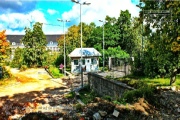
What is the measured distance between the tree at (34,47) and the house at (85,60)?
26.7 feet

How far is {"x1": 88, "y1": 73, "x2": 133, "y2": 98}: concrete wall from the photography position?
13.1m

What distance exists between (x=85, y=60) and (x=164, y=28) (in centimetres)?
2115

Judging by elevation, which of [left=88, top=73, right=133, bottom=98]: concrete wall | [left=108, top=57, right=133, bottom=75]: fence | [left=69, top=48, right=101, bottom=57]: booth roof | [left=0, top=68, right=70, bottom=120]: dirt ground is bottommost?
[left=0, top=68, right=70, bottom=120]: dirt ground

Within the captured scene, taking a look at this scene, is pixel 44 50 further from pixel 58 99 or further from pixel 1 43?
pixel 58 99

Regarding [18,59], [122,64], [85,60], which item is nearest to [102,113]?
[122,64]

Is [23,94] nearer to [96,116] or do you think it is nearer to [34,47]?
[96,116]

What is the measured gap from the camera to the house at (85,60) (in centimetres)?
3325

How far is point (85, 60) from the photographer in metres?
34.2

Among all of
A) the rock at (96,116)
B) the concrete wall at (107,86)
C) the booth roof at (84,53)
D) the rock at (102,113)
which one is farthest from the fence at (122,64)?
the rock at (96,116)

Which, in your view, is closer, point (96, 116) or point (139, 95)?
point (96, 116)

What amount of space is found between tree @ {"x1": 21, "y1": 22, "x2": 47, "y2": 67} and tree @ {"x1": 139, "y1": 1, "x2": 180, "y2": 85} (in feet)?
86.5

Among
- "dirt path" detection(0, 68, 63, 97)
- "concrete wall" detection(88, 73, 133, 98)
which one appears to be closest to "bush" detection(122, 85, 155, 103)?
"concrete wall" detection(88, 73, 133, 98)

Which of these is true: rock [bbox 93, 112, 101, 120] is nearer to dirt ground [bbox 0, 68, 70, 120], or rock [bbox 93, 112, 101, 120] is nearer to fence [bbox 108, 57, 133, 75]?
dirt ground [bbox 0, 68, 70, 120]

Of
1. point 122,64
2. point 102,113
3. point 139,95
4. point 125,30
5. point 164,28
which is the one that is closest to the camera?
point 102,113
